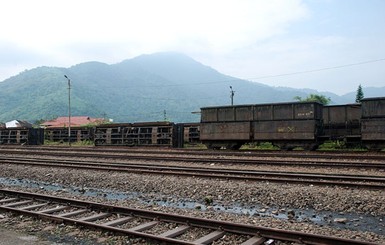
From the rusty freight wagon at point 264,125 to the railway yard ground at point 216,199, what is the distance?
24.3 ft

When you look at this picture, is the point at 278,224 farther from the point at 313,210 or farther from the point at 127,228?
the point at 127,228

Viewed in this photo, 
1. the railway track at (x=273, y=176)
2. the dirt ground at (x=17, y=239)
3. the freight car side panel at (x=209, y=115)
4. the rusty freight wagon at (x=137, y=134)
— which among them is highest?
the freight car side panel at (x=209, y=115)

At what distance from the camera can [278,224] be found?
6332 mm

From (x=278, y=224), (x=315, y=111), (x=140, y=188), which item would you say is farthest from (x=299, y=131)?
(x=278, y=224)

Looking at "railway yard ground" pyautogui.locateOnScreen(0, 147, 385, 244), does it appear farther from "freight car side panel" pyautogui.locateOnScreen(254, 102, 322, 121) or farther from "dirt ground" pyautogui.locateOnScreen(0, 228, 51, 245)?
"freight car side panel" pyautogui.locateOnScreen(254, 102, 322, 121)

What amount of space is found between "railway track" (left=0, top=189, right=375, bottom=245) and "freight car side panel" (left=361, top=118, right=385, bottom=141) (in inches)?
618

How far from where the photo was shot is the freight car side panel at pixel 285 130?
20609 millimetres

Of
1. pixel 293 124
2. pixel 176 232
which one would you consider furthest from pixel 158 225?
pixel 293 124

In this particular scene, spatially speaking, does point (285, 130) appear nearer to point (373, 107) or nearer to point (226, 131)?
point (226, 131)

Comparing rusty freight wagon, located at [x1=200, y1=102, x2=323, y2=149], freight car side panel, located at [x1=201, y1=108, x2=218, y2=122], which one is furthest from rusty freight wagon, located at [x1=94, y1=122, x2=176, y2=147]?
rusty freight wagon, located at [x1=200, y1=102, x2=323, y2=149]

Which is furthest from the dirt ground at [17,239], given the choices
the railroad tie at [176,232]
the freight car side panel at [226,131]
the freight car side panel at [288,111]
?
the freight car side panel at [288,111]

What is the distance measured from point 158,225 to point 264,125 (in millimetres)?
16504

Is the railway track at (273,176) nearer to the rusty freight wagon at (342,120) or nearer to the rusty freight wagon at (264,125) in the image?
the rusty freight wagon at (264,125)

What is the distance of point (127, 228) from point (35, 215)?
7.17ft
